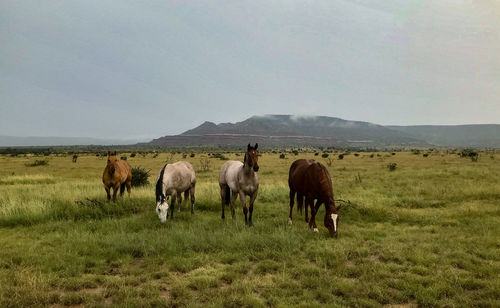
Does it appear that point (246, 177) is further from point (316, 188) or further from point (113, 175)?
point (113, 175)

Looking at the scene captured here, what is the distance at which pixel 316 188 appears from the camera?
33.3ft

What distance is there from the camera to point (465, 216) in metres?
11.7

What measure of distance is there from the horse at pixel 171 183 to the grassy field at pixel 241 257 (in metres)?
0.55

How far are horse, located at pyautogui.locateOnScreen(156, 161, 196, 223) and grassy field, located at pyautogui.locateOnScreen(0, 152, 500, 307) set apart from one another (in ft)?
1.82

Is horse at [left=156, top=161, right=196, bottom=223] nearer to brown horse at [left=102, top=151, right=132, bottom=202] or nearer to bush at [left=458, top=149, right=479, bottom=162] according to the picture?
brown horse at [left=102, top=151, right=132, bottom=202]

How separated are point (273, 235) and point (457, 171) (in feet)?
73.0

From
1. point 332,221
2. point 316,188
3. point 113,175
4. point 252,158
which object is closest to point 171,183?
point 113,175

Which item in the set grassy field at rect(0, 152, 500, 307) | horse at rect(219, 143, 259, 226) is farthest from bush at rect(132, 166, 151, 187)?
horse at rect(219, 143, 259, 226)

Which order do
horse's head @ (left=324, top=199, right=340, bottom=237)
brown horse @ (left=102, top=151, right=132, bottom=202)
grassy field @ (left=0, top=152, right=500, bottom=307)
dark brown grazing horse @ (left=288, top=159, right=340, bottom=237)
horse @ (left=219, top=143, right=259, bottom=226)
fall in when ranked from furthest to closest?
brown horse @ (left=102, top=151, right=132, bottom=202) < horse @ (left=219, top=143, right=259, bottom=226) < dark brown grazing horse @ (left=288, top=159, right=340, bottom=237) < horse's head @ (left=324, top=199, right=340, bottom=237) < grassy field @ (left=0, top=152, right=500, bottom=307)

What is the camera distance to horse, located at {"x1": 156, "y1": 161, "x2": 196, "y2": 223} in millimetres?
10195

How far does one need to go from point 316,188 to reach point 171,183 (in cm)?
521

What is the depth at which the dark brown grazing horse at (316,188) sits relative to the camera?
925 cm

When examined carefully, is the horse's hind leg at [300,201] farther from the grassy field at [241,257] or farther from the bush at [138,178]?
the bush at [138,178]

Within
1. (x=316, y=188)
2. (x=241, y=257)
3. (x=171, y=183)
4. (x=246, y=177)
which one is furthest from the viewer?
(x=171, y=183)
